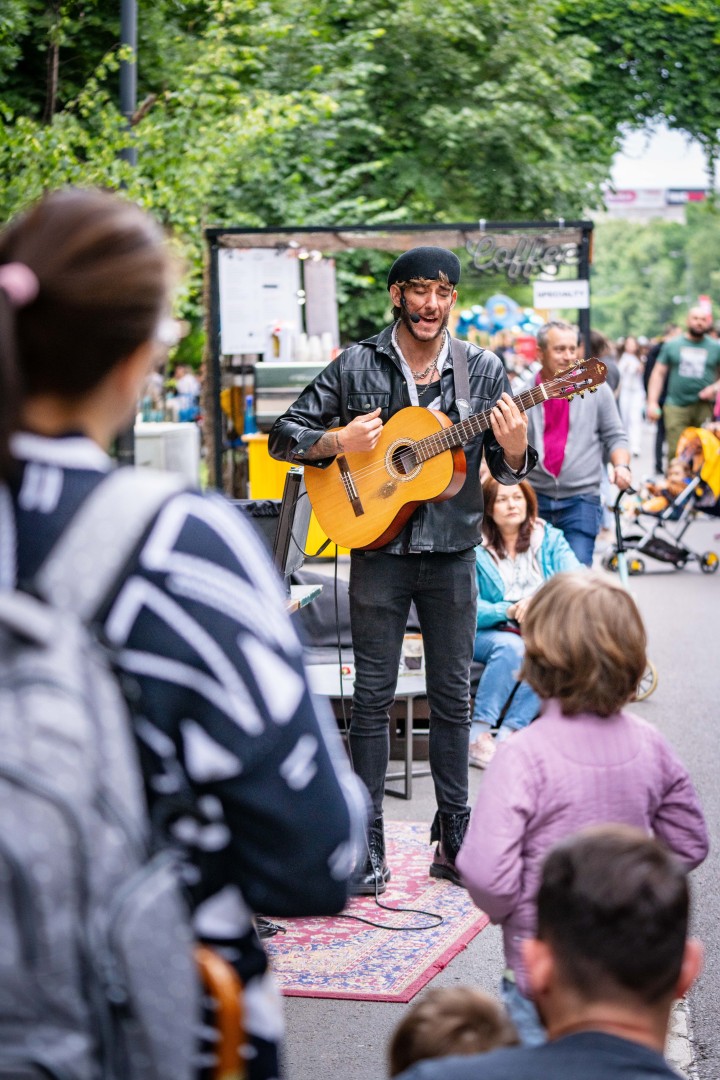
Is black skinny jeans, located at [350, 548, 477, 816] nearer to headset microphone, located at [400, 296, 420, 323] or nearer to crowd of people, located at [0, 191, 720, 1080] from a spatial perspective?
headset microphone, located at [400, 296, 420, 323]

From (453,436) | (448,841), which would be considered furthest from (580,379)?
(448,841)

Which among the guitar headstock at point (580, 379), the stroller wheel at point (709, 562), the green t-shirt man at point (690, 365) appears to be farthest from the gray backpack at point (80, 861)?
the green t-shirt man at point (690, 365)

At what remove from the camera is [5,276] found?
1.57m

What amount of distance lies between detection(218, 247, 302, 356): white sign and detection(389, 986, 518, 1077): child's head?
1156 cm

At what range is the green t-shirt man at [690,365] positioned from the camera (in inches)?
658

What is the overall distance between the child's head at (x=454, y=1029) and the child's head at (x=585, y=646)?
758 mm

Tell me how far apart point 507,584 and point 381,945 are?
9.74ft

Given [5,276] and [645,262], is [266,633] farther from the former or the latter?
[645,262]

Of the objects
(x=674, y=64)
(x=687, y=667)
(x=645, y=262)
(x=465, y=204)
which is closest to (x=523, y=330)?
(x=465, y=204)

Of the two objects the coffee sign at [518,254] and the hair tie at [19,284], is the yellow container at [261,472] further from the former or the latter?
the hair tie at [19,284]

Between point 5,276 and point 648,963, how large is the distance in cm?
110

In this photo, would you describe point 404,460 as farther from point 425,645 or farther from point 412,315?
point 425,645

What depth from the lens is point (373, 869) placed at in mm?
5129

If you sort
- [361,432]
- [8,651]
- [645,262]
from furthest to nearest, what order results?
[645,262]
[361,432]
[8,651]
